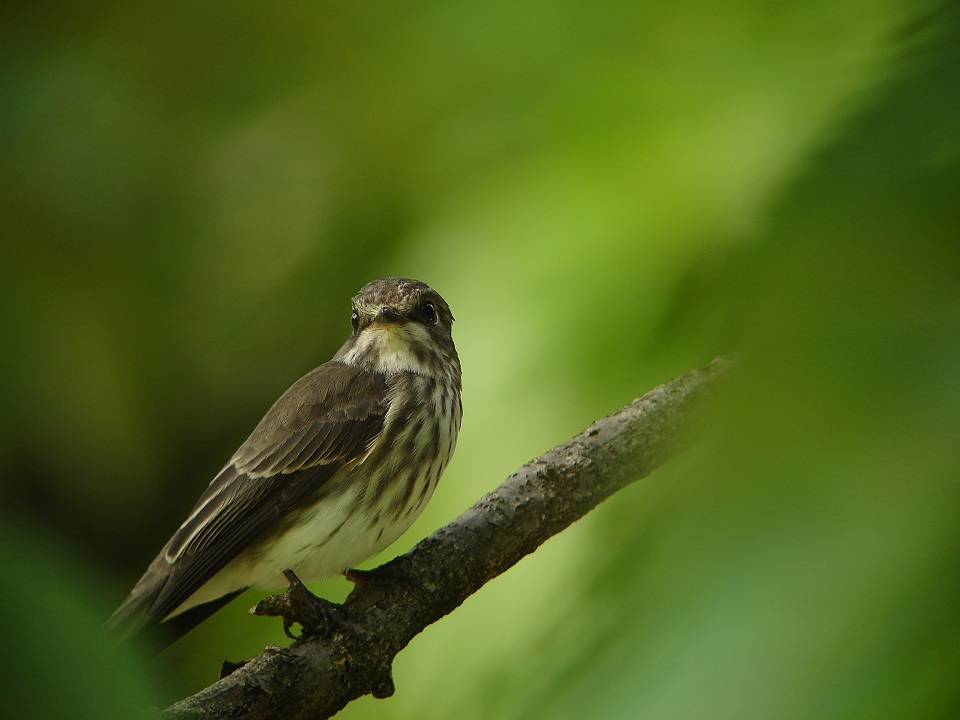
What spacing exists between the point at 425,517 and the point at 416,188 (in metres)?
0.95

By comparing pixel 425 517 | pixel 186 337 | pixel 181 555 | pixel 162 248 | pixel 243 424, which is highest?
pixel 162 248

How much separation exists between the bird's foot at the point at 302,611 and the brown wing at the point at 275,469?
1.12ft

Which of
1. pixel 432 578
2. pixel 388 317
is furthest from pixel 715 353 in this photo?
pixel 388 317

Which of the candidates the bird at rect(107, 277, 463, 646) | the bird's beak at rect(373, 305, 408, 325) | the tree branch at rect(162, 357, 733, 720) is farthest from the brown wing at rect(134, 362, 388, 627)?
A: the tree branch at rect(162, 357, 733, 720)

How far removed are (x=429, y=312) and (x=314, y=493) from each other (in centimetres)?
61

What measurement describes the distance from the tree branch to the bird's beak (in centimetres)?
59

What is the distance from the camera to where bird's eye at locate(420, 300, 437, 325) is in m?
2.64

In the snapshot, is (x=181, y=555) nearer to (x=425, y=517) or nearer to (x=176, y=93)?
(x=425, y=517)

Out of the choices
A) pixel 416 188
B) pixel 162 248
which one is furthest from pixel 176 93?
pixel 416 188

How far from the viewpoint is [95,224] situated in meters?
2.80

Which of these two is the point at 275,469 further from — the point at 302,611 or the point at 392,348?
the point at 302,611

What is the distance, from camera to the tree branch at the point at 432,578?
163cm

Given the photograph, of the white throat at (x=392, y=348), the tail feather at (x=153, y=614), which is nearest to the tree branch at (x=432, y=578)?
the tail feather at (x=153, y=614)

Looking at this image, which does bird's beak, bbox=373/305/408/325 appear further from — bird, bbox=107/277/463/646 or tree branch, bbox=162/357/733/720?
tree branch, bbox=162/357/733/720
